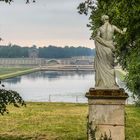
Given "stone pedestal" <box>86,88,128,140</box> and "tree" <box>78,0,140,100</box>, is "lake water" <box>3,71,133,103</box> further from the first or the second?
"stone pedestal" <box>86,88,128,140</box>

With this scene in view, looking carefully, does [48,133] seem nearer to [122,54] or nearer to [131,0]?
[131,0]

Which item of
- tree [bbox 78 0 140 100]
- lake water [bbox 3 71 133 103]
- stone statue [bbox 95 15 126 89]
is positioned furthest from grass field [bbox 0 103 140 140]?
lake water [bbox 3 71 133 103]

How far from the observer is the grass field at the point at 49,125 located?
1931cm

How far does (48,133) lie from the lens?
20.1m

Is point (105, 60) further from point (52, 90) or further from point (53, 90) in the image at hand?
point (53, 90)

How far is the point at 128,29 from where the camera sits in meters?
29.1

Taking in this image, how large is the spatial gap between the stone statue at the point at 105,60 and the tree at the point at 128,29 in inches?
483

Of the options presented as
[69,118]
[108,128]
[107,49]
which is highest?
[107,49]

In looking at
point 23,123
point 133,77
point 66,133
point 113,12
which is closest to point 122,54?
point 133,77

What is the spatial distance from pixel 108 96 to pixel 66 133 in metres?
8.52

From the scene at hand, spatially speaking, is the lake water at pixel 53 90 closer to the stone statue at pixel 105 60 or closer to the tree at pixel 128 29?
the tree at pixel 128 29

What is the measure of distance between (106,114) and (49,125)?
1102 cm

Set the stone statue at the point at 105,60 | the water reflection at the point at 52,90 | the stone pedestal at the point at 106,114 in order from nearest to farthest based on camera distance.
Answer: the stone pedestal at the point at 106,114
the stone statue at the point at 105,60
the water reflection at the point at 52,90

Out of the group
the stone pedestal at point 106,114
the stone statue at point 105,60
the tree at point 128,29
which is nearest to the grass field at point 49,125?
the tree at point 128,29
